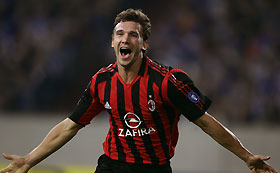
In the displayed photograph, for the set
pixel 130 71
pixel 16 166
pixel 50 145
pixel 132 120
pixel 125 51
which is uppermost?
pixel 125 51

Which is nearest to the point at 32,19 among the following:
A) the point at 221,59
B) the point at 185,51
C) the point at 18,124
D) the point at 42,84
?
the point at 42,84

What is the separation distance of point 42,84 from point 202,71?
213 cm

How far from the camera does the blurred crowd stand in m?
6.59

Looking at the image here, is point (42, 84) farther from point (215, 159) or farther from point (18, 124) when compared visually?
point (215, 159)

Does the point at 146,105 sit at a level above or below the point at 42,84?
below

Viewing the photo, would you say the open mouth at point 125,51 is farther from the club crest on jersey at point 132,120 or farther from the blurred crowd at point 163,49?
the blurred crowd at point 163,49

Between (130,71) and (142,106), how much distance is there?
0.24 meters

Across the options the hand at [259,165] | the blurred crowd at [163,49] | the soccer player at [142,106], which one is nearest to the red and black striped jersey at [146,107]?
the soccer player at [142,106]

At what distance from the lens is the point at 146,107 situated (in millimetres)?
3203

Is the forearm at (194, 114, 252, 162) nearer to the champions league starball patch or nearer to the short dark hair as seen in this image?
the champions league starball patch

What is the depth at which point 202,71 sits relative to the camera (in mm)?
6797

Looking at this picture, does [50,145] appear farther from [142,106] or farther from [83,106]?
[142,106]

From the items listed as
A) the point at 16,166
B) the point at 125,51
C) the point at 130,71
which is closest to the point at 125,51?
the point at 125,51

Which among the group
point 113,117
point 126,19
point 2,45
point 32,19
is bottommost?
point 113,117
